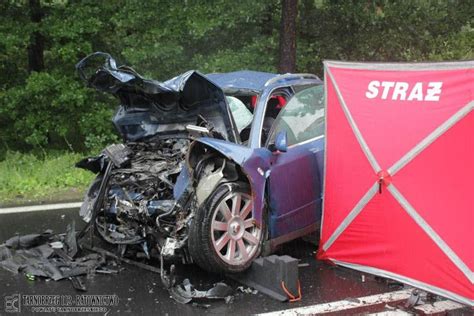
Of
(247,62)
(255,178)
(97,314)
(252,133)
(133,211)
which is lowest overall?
(97,314)

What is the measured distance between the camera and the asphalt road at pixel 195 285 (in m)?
4.27

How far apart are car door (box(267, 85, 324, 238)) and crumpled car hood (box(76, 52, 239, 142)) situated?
0.54 meters

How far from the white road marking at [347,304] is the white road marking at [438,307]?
0.71 feet

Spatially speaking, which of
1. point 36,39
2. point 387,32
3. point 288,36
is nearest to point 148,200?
point 288,36

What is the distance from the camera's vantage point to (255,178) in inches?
183

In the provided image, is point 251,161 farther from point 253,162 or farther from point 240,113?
point 240,113

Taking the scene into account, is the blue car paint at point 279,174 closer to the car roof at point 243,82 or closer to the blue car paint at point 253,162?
the blue car paint at point 253,162

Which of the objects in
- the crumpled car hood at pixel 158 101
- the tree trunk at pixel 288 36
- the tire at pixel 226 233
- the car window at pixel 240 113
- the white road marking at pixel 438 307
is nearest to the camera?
the white road marking at pixel 438 307

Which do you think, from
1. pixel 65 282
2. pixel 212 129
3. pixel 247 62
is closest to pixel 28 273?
pixel 65 282

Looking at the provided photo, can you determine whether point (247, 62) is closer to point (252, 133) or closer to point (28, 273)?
point (252, 133)

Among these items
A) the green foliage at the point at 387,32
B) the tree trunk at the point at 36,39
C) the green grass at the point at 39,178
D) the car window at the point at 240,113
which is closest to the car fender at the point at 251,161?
the car window at the point at 240,113

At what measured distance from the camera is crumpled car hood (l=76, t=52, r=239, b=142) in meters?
4.77

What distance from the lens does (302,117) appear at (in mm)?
5473

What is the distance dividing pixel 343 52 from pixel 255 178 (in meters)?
7.53
